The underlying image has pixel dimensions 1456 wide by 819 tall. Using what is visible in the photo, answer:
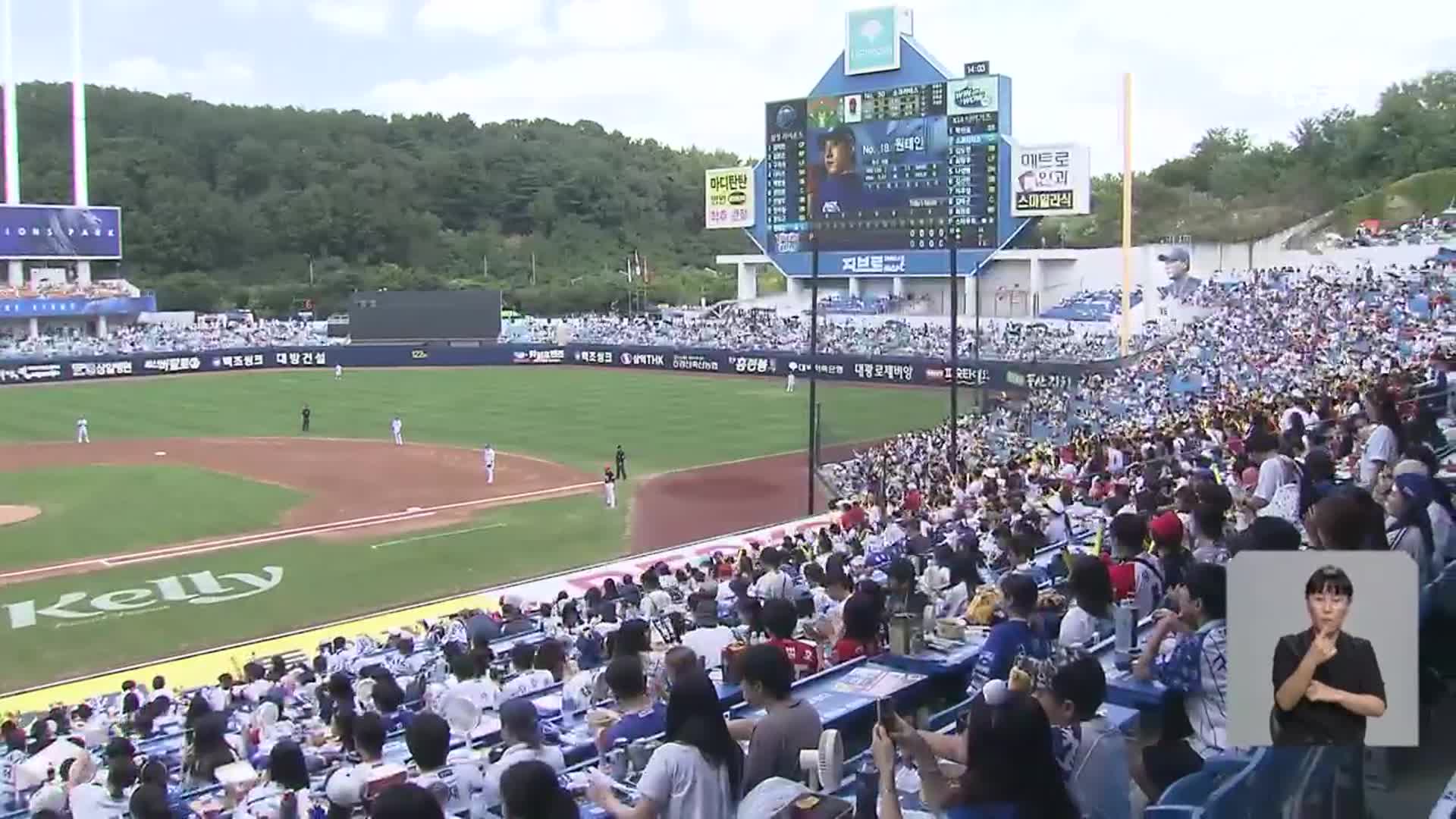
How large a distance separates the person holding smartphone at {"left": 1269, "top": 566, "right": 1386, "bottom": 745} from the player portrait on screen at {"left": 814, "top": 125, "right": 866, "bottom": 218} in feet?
166

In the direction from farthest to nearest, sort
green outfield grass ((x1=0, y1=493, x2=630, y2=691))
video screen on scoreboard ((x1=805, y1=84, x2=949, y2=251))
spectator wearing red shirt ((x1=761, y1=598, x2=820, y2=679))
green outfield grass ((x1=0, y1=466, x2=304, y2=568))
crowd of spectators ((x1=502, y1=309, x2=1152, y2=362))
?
video screen on scoreboard ((x1=805, y1=84, x2=949, y2=251)) < crowd of spectators ((x1=502, y1=309, x2=1152, y2=362)) < green outfield grass ((x1=0, y1=466, x2=304, y2=568)) < green outfield grass ((x1=0, y1=493, x2=630, y2=691)) < spectator wearing red shirt ((x1=761, y1=598, x2=820, y2=679))

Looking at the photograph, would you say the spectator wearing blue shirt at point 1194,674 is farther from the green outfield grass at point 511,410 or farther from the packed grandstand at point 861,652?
the green outfield grass at point 511,410

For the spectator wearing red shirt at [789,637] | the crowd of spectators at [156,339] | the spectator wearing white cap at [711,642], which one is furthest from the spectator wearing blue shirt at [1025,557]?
the crowd of spectators at [156,339]

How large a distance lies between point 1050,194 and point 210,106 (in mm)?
87622

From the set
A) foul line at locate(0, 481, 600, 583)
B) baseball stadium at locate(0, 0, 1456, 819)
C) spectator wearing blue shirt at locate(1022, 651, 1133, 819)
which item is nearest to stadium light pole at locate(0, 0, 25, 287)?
baseball stadium at locate(0, 0, 1456, 819)

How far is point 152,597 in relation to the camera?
21172mm

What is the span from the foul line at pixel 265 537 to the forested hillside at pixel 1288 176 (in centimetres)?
4414

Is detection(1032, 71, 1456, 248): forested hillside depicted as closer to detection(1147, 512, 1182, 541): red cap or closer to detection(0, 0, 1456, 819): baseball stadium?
detection(0, 0, 1456, 819): baseball stadium

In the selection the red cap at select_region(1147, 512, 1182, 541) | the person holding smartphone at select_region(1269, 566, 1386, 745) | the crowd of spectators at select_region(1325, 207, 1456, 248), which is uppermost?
the crowd of spectators at select_region(1325, 207, 1456, 248)

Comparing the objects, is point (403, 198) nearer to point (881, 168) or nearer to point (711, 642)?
point (881, 168)

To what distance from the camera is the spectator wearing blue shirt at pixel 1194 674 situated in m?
5.00

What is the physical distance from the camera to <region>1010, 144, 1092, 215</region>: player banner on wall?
52.4 m

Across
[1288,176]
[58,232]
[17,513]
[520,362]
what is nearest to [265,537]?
[17,513]

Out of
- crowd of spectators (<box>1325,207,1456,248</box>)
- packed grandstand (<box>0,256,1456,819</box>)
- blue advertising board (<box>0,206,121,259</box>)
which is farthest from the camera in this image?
blue advertising board (<box>0,206,121,259</box>)
